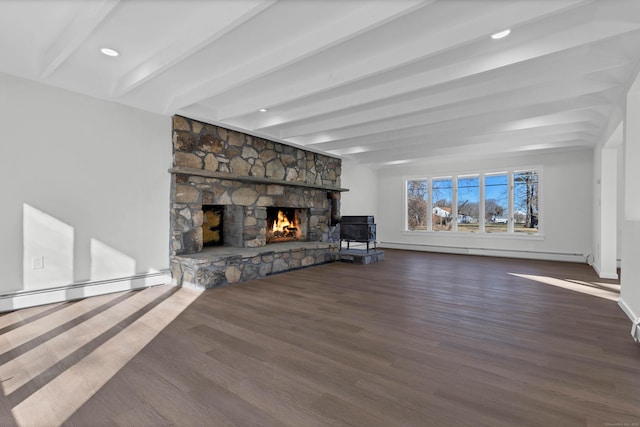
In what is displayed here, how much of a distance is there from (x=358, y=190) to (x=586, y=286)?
5.01m

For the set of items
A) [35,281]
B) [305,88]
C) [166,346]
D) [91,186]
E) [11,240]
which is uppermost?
[305,88]

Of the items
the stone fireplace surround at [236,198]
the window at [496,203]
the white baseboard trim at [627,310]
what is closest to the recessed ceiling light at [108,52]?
the stone fireplace surround at [236,198]

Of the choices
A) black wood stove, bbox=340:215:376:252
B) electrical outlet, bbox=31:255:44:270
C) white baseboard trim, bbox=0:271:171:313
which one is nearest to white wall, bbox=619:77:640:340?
black wood stove, bbox=340:215:376:252

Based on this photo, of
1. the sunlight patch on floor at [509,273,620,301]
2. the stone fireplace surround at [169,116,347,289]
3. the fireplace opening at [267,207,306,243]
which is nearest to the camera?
the sunlight patch on floor at [509,273,620,301]

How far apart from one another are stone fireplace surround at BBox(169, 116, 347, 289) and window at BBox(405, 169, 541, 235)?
3070mm

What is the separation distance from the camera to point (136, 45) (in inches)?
110

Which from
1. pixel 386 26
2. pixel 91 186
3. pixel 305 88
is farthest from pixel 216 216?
pixel 386 26

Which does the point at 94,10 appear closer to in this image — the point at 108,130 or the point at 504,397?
the point at 108,130

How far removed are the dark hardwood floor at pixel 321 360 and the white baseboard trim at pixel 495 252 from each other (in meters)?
3.11

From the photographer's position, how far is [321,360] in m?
2.06

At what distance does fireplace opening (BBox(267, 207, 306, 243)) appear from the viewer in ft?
20.0

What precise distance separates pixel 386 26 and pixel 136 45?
2.16 m

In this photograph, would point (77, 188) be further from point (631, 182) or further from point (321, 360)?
point (631, 182)

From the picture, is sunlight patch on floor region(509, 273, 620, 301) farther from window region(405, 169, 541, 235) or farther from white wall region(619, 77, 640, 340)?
window region(405, 169, 541, 235)
